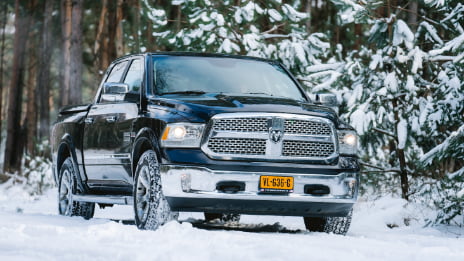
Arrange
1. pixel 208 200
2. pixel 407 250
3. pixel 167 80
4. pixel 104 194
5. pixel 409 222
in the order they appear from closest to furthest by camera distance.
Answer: pixel 407 250 → pixel 208 200 → pixel 167 80 → pixel 104 194 → pixel 409 222

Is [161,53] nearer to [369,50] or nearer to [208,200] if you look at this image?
[208,200]

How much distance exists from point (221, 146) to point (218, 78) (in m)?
1.61

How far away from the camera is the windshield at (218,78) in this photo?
9141mm

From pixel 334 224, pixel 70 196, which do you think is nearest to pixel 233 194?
pixel 334 224

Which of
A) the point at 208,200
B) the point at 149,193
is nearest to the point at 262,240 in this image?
the point at 208,200

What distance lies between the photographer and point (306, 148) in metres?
8.27

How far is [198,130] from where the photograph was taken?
26.0 ft

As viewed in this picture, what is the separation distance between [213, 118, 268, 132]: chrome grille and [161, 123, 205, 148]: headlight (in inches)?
6.5

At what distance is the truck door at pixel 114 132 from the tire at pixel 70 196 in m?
0.55

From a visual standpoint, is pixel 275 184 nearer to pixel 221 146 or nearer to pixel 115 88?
pixel 221 146

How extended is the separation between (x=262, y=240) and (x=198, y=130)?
4.44ft

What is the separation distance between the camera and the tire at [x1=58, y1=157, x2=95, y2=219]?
1102 cm

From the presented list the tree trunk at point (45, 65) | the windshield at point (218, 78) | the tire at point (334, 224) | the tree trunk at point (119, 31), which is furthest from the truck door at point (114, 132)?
the tree trunk at point (45, 65)

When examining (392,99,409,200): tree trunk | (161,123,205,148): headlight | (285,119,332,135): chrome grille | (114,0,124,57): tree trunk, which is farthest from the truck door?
(114,0,124,57): tree trunk
